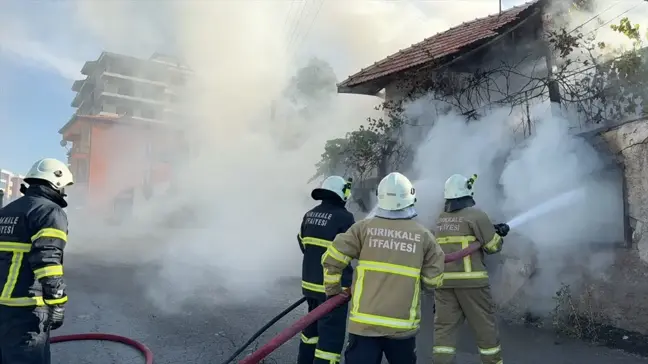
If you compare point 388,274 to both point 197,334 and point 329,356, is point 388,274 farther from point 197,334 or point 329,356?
point 197,334

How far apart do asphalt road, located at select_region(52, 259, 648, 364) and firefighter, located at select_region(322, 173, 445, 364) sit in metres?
1.86

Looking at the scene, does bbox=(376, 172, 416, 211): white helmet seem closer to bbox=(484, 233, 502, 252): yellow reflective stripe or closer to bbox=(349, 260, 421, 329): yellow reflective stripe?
bbox=(349, 260, 421, 329): yellow reflective stripe

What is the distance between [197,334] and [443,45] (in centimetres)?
754

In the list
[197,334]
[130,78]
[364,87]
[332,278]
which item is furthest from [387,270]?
[130,78]

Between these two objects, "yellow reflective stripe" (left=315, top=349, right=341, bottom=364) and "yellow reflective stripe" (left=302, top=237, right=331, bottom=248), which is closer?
"yellow reflective stripe" (left=315, top=349, right=341, bottom=364)

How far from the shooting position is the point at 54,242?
310 cm

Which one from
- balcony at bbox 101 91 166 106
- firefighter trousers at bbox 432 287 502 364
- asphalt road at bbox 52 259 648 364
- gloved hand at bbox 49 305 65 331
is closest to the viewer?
gloved hand at bbox 49 305 65 331

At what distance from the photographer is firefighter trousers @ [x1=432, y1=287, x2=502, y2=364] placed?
3.89 meters

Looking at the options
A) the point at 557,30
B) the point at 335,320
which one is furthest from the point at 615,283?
the point at 557,30

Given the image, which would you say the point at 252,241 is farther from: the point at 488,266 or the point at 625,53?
the point at 625,53

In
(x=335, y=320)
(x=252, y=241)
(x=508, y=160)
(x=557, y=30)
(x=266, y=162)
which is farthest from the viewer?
(x=266, y=162)

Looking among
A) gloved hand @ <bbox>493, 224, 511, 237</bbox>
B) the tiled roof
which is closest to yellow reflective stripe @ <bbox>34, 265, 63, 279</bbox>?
gloved hand @ <bbox>493, 224, 511, 237</bbox>

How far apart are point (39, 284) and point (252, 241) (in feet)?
31.0

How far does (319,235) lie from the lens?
404 centimetres
